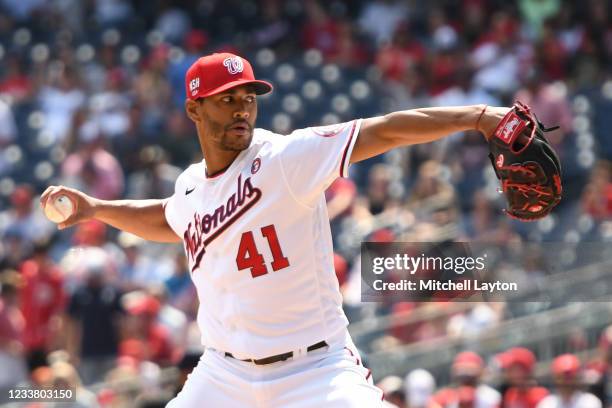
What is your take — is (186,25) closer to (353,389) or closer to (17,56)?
(17,56)

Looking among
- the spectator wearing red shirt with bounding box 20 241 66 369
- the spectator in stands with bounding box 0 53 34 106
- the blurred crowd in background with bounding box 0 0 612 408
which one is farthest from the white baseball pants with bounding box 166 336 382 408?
the spectator in stands with bounding box 0 53 34 106

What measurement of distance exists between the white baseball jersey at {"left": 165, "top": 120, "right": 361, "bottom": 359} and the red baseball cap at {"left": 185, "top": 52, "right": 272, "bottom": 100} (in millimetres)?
220

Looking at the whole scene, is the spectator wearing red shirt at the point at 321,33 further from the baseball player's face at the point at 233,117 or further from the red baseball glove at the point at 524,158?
the red baseball glove at the point at 524,158

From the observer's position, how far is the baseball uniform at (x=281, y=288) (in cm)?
391

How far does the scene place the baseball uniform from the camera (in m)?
3.91

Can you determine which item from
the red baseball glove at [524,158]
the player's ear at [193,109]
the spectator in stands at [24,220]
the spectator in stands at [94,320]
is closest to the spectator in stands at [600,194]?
the spectator in stands at [94,320]

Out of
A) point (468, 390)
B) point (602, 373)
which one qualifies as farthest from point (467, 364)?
point (602, 373)

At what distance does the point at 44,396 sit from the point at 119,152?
4963mm

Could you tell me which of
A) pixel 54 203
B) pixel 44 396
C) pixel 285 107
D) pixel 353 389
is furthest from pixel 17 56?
pixel 353 389

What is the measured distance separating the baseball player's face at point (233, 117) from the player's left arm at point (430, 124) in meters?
0.54

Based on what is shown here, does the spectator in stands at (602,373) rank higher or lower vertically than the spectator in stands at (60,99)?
lower

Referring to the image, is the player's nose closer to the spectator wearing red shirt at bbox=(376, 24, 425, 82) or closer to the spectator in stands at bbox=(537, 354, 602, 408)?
the spectator in stands at bbox=(537, 354, 602, 408)

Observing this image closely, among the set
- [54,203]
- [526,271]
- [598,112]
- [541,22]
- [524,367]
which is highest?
[541,22]

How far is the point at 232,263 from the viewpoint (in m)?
4.04
